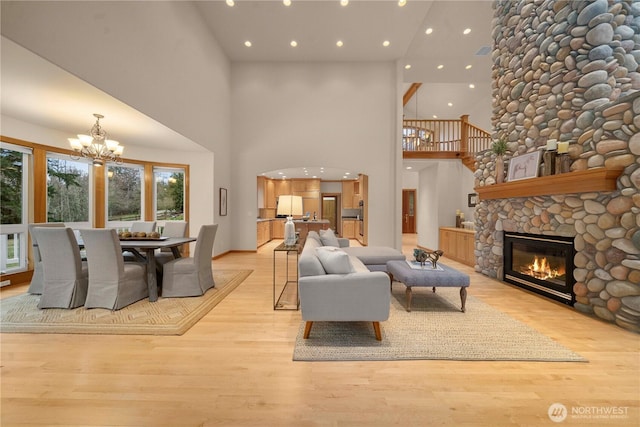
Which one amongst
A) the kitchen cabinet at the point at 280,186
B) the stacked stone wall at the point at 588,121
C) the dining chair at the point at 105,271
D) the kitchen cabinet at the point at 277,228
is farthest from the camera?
the kitchen cabinet at the point at 280,186

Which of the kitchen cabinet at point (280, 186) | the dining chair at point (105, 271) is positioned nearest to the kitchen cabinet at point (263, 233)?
the kitchen cabinet at point (280, 186)

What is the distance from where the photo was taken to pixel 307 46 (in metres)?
6.38

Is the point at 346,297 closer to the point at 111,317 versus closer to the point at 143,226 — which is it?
the point at 111,317

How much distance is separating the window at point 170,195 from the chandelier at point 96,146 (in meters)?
2.42

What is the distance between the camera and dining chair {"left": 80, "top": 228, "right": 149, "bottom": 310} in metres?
3.02

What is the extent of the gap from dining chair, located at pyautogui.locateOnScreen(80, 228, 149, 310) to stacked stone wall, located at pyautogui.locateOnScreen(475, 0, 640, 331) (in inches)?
219

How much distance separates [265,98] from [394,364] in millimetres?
6888

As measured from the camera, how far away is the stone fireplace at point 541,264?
3395 millimetres

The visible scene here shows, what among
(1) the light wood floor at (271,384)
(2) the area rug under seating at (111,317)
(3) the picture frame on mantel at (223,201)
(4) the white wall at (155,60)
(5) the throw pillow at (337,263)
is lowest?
(1) the light wood floor at (271,384)

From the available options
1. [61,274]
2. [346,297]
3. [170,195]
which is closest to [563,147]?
[346,297]

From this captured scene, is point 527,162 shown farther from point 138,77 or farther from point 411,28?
point 138,77

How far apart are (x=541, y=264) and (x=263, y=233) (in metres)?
7.35

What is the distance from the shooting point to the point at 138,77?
3.71 metres

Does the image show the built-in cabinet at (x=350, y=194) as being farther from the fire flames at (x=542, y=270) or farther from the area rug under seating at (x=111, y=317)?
the area rug under seating at (x=111, y=317)
